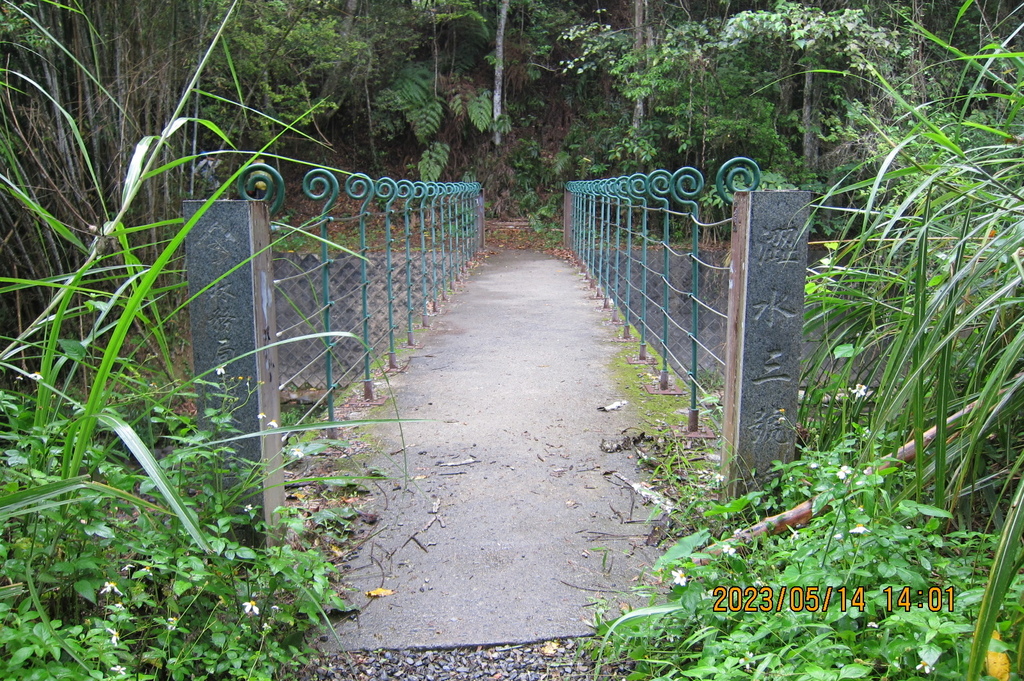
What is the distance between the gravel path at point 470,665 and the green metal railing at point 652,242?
4.01 feet

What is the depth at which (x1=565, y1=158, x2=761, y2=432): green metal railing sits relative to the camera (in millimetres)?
2899

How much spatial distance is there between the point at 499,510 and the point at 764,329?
39.5 inches

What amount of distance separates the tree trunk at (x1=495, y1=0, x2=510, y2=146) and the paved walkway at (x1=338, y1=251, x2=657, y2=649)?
1098 cm

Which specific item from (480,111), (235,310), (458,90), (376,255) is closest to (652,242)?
(235,310)

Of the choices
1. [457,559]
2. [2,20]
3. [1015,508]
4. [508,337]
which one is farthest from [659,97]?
[1015,508]

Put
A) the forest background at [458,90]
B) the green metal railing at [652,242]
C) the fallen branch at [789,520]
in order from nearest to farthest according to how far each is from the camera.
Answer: the fallen branch at [789,520] → the green metal railing at [652,242] → the forest background at [458,90]

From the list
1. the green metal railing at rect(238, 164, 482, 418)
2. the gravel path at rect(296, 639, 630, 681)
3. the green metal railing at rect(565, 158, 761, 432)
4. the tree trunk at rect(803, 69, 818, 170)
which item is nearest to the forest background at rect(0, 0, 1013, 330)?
the tree trunk at rect(803, 69, 818, 170)

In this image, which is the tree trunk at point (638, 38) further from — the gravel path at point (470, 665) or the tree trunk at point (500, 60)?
the gravel path at point (470, 665)

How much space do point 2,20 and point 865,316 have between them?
16.2 feet

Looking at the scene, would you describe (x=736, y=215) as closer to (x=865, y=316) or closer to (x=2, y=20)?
(x=865, y=316)

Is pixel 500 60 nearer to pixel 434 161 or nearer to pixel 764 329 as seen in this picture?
pixel 434 161

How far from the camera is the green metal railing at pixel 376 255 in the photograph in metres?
2.32

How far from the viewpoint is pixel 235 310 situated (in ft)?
6.89

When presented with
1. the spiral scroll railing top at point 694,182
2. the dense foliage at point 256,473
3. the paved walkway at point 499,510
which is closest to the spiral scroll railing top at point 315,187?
the dense foliage at point 256,473
